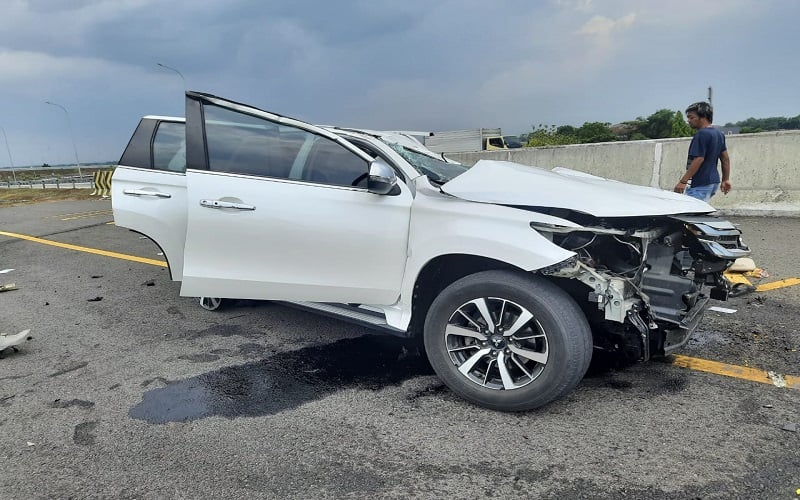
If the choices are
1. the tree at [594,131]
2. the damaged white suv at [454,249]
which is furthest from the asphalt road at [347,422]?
the tree at [594,131]

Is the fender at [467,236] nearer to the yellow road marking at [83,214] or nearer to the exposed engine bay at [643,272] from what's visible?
the exposed engine bay at [643,272]

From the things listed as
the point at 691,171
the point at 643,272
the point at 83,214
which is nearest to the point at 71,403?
the point at 643,272

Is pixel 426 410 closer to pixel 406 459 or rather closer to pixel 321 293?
pixel 406 459

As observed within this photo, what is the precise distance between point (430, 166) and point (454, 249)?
1.04m

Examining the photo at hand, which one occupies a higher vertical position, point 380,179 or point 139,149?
point 139,149

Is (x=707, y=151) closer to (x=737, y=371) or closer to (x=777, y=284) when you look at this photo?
(x=777, y=284)

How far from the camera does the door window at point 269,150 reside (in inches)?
134

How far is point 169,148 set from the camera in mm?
4488

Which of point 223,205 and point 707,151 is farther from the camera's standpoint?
point 707,151

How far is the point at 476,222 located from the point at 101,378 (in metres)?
2.75

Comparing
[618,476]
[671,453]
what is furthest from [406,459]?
[671,453]

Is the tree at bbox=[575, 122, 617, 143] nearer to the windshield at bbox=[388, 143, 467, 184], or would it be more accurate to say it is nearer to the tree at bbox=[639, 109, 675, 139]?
the tree at bbox=[639, 109, 675, 139]

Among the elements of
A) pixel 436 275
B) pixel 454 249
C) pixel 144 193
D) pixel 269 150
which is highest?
pixel 269 150

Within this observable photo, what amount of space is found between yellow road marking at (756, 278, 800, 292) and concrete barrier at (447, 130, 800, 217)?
414 cm
